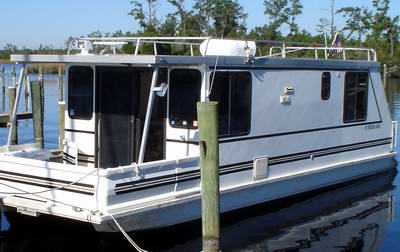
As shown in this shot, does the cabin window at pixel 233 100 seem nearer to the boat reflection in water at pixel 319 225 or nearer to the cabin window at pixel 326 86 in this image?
the boat reflection in water at pixel 319 225

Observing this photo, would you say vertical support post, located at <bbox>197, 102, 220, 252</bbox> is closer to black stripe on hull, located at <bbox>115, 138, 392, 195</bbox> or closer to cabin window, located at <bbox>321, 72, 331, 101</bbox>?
black stripe on hull, located at <bbox>115, 138, 392, 195</bbox>

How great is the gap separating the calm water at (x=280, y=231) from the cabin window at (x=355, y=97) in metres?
1.53

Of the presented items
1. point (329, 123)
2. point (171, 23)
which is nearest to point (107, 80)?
point (329, 123)

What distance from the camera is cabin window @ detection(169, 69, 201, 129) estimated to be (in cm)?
934

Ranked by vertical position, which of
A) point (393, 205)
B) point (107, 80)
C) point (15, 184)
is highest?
point (107, 80)

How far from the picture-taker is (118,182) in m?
8.03

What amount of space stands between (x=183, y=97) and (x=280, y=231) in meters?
2.63

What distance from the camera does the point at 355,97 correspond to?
12.6 meters

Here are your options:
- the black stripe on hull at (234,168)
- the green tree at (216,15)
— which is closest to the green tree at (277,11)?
the green tree at (216,15)

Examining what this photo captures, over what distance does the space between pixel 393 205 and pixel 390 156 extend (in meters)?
2.16

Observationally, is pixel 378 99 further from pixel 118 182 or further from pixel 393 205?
pixel 118 182

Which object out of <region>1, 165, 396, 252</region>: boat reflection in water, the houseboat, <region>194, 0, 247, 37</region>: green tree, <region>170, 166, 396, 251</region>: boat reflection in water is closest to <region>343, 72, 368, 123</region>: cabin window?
the houseboat

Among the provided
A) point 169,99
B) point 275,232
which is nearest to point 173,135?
point 169,99

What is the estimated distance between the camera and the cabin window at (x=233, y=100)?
9576mm
